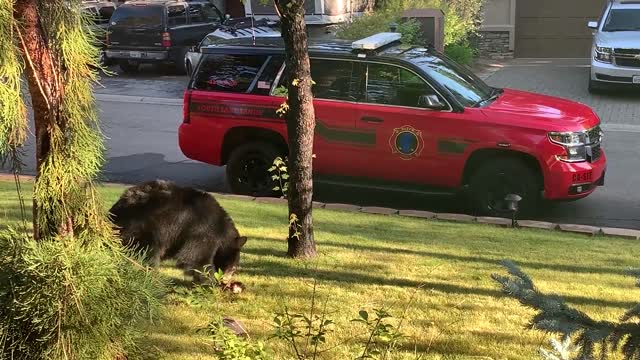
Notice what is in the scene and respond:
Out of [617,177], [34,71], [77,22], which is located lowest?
[617,177]

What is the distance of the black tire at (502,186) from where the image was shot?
8336 millimetres

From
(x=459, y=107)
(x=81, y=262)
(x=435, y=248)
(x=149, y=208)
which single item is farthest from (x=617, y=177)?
(x=81, y=262)

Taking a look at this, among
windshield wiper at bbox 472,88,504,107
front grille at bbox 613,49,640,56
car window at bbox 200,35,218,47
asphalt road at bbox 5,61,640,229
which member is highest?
car window at bbox 200,35,218,47

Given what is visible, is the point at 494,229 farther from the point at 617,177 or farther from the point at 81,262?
the point at 81,262

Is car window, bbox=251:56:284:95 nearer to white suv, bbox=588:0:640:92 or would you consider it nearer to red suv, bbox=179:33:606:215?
red suv, bbox=179:33:606:215

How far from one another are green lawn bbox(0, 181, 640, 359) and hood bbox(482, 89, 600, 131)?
1396mm

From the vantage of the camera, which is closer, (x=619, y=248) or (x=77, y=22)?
(x=77, y=22)

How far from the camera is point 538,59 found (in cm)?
2352

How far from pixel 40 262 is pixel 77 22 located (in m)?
0.94

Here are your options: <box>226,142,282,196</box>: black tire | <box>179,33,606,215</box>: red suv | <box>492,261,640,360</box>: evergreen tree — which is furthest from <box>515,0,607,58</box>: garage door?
<box>492,261,640,360</box>: evergreen tree

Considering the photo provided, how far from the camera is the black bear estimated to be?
14.5 ft

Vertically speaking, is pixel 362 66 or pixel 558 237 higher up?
pixel 362 66

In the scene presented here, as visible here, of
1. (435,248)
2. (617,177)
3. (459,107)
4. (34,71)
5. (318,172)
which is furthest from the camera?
(617,177)

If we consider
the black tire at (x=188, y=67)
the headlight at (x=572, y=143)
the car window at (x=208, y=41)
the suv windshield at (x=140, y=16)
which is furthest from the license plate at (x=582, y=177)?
the suv windshield at (x=140, y=16)
